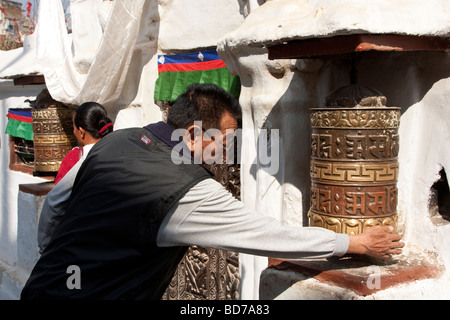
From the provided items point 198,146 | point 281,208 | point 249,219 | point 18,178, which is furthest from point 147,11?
point 18,178

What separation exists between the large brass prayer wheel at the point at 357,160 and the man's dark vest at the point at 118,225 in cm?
65

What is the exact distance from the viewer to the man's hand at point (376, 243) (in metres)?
1.91

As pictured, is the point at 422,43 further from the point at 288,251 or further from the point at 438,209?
the point at 288,251

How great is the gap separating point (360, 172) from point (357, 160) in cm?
5

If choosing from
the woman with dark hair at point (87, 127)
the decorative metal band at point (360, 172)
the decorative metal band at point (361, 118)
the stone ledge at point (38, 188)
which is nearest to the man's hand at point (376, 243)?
the decorative metal band at point (360, 172)

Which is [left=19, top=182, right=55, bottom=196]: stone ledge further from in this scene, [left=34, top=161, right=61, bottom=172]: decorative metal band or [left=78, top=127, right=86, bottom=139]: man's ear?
[left=78, top=127, right=86, bottom=139]: man's ear

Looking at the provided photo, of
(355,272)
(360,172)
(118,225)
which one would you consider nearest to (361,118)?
(360,172)

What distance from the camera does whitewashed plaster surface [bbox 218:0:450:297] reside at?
6.51ft

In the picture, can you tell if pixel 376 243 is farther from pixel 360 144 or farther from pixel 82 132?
pixel 82 132

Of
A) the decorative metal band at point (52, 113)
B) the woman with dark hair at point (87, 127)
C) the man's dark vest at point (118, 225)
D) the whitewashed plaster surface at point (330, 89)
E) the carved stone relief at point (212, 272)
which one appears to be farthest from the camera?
the decorative metal band at point (52, 113)

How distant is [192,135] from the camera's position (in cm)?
187

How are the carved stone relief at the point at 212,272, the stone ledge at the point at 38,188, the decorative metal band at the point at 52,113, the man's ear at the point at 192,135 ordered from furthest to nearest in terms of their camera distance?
the stone ledge at the point at 38,188 → the decorative metal band at the point at 52,113 → the carved stone relief at the point at 212,272 → the man's ear at the point at 192,135

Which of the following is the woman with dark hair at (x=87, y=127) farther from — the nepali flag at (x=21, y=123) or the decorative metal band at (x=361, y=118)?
the nepali flag at (x=21, y=123)
